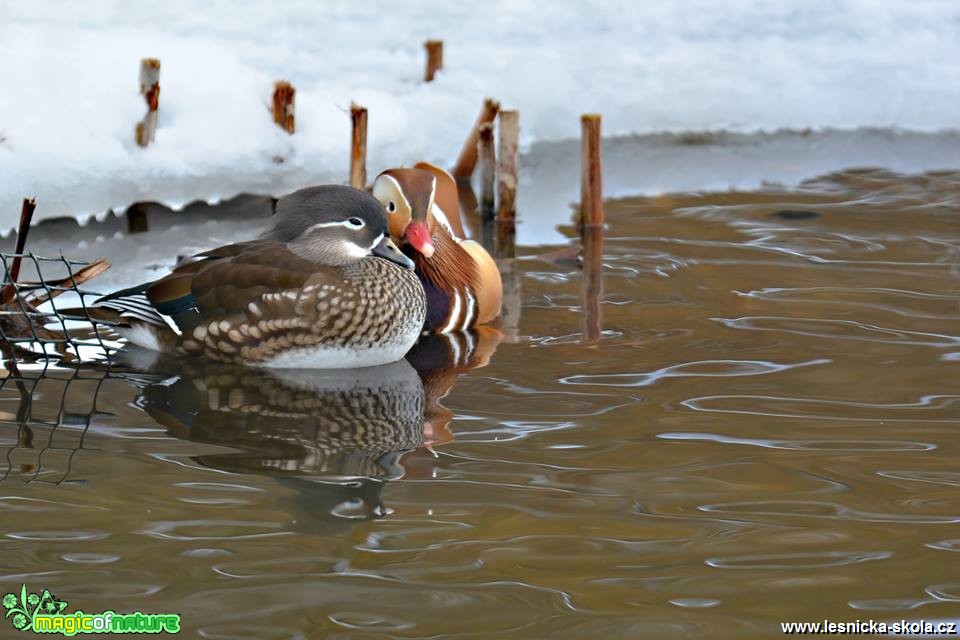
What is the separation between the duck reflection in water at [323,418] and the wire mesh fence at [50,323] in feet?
1.20

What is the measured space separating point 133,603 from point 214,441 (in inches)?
41.3

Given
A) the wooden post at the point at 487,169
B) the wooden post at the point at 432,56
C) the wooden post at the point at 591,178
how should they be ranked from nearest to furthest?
the wooden post at the point at 591,178
the wooden post at the point at 487,169
the wooden post at the point at 432,56

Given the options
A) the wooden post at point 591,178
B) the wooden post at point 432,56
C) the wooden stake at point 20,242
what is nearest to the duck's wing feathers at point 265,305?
the wooden stake at point 20,242

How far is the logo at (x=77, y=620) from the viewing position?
9.61 feet

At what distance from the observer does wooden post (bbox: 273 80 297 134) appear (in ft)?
23.9

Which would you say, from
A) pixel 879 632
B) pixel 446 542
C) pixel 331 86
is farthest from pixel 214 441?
pixel 331 86

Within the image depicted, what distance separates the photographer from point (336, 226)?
4.80 meters

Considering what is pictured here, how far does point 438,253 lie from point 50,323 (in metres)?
1.45

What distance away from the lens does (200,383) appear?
181 inches

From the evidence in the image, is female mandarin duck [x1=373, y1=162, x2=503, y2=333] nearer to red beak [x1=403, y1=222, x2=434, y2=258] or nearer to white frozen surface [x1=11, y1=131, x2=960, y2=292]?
red beak [x1=403, y1=222, x2=434, y2=258]

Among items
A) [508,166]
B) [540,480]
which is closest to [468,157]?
[508,166]

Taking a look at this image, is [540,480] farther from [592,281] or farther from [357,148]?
[357,148]

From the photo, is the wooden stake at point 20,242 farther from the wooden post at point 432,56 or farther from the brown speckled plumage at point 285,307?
the wooden post at point 432,56

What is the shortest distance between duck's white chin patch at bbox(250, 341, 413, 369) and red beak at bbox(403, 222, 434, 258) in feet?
1.67
